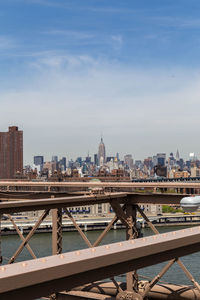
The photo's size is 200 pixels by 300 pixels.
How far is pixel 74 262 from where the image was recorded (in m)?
3.28

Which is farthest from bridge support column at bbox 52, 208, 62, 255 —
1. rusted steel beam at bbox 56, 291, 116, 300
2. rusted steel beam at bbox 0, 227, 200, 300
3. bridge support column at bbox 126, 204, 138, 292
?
rusted steel beam at bbox 0, 227, 200, 300

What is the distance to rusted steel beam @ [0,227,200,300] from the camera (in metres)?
3.04

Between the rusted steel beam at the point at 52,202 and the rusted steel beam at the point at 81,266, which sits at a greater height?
the rusted steel beam at the point at 52,202

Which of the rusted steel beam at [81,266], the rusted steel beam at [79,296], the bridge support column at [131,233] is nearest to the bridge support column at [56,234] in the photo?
the rusted steel beam at [79,296]

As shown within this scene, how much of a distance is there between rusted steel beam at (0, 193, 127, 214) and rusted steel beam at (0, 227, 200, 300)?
5.78 meters

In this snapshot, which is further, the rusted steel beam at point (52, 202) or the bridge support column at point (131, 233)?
the bridge support column at point (131, 233)

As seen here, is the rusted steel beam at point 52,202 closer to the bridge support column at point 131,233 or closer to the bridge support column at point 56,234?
the bridge support column at point 131,233

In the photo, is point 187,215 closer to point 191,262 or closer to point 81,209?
point 81,209

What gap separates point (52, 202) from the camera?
32.2ft

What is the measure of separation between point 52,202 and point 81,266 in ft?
21.6

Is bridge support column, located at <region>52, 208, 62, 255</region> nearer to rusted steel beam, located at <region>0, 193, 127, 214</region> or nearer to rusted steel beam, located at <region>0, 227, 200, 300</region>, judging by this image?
rusted steel beam, located at <region>0, 193, 127, 214</region>

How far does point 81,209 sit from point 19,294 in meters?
123

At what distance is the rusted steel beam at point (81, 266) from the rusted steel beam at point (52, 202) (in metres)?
5.78

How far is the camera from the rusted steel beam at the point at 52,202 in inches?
376
